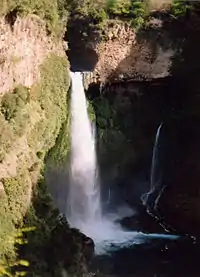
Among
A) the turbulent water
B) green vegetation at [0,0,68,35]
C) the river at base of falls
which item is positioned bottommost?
the river at base of falls

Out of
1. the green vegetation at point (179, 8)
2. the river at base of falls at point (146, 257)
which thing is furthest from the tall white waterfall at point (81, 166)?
the green vegetation at point (179, 8)

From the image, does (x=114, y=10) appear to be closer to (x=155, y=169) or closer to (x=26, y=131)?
(x=155, y=169)

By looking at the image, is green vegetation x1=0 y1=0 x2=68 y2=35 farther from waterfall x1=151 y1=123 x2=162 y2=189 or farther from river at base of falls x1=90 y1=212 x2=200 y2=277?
river at base of falls x1=90 y1=212 x2=200 y2=277

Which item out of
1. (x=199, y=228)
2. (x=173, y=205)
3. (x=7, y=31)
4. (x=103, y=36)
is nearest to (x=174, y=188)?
(x=173, y=205)

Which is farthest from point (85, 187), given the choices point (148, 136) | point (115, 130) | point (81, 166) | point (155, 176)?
point (148, 136)

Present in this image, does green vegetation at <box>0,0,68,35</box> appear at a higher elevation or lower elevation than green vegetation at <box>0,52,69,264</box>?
higher

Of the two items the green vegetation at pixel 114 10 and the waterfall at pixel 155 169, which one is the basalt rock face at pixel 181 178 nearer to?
the waterfall at pixel 155 169

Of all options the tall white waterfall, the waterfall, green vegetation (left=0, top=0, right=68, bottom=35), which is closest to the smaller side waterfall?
the waterfall
